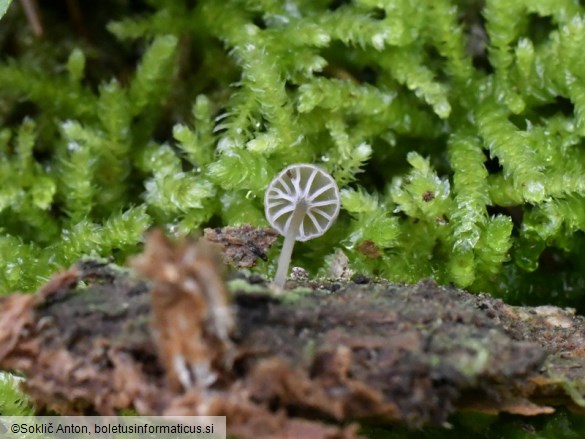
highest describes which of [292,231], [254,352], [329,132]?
[329,132]

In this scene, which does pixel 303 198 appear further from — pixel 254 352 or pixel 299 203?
pixel 254 352

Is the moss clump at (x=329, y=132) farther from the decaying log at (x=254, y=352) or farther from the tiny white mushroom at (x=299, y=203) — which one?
the decaying log at (x=254, y=352)

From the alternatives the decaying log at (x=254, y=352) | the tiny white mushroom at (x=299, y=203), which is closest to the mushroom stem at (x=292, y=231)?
the tiny white mushroom at (x=299, y=203)

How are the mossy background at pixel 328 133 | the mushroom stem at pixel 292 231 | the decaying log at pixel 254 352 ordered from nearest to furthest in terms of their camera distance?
the decaying log at pixel 254 352
the mushroom stem at pixel 292 231
the mossy background at pixel 328 133

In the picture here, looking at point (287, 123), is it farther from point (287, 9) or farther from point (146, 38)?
point (146, 38)

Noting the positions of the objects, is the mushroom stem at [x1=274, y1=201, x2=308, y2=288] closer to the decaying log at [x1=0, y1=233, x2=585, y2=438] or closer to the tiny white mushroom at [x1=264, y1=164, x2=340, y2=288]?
the tiny white mushroom at [x1=264, y1=164, x2=340, y2=288]

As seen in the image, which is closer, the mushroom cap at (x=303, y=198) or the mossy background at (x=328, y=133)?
the mushroom cap at (x=303, y=198)

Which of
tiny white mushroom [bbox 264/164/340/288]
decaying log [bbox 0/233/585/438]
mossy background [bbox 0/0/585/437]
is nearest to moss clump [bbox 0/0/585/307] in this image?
mossy background [bbox 0/0/585/437]

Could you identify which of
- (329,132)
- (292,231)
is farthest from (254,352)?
(329,132)
